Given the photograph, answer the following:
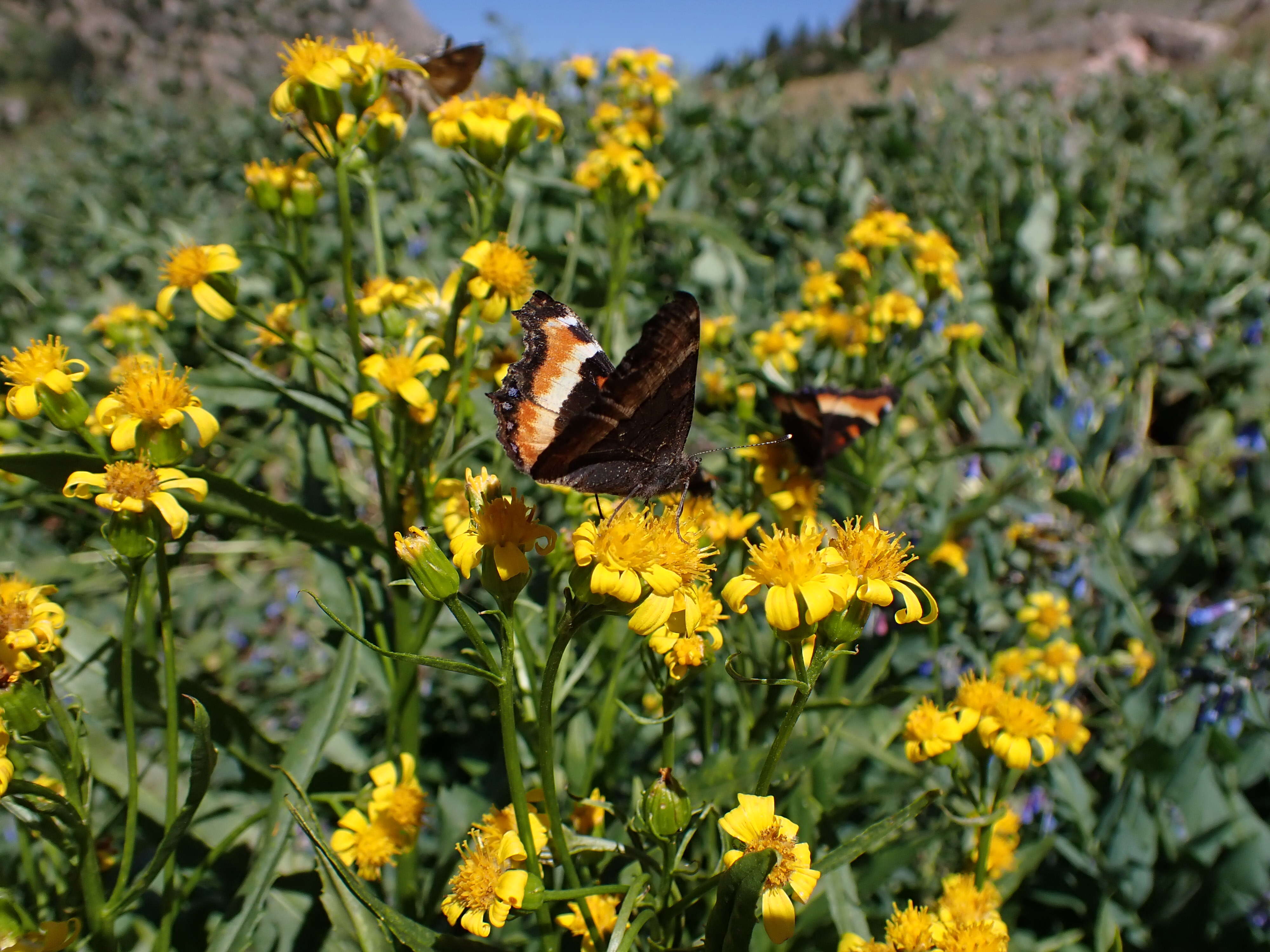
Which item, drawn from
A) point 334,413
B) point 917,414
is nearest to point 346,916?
point 334,413

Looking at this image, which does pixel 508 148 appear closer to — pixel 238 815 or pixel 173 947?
pixel 238 815

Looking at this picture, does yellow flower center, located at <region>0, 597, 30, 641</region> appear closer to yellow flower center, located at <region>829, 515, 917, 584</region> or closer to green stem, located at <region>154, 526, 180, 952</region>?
green stem, located at <region>154, 526, 180, 952</region>

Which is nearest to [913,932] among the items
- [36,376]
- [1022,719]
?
[1022,719]

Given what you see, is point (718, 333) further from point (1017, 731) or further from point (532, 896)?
point (532, 896)

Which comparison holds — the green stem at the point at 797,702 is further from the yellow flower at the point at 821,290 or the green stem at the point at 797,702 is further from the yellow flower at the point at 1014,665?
the yellow flower at the point at 821,290

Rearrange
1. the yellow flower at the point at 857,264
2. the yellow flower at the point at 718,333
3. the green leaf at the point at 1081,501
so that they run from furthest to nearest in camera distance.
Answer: the yellow flower at the point at 718,333, the yellow flower at the point at 857,264, the green leaf at the point at 1081,501

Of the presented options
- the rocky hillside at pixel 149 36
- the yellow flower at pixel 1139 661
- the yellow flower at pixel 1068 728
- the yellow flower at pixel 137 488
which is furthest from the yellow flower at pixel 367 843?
the rocky hillside at pixel 149 36

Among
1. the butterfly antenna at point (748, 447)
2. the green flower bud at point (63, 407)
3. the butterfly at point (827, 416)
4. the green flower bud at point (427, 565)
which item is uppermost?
the butterfly at point (827, 416)
